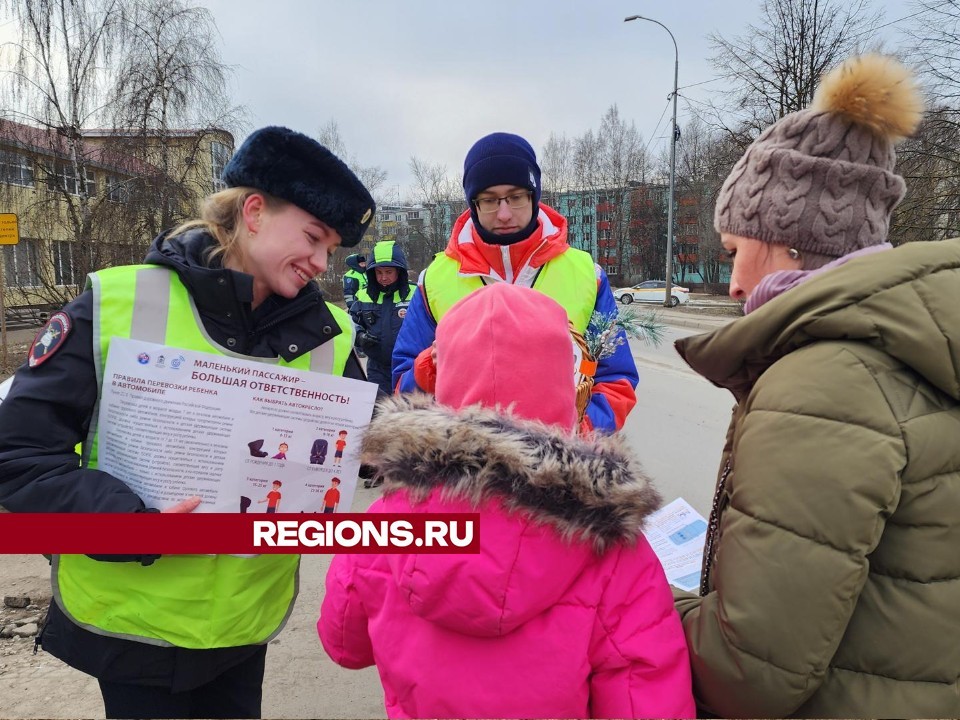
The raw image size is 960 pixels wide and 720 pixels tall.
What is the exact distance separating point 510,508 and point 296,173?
1.06m

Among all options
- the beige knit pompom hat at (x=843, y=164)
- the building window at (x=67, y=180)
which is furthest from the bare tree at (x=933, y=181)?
the building window at (x=67, y=180)

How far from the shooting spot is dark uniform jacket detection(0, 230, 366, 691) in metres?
1.33

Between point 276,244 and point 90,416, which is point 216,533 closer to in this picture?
point 90,416

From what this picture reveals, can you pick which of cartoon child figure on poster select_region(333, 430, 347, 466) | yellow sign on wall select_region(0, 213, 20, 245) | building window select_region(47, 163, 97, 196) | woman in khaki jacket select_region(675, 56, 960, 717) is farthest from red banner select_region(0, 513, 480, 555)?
building window select_region(47, 163, 97, 196)

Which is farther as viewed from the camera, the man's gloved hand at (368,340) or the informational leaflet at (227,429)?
the man's gloved hand at (368,340)

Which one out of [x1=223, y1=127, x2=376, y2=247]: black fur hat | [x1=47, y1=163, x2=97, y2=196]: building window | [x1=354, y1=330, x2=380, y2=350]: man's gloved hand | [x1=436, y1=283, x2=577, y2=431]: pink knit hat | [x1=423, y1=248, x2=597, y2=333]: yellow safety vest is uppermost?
[x1=47, y1=163, x2=97, y2=196]: building window

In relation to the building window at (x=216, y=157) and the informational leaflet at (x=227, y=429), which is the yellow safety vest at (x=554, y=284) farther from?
the building window at (x=216, y=157)

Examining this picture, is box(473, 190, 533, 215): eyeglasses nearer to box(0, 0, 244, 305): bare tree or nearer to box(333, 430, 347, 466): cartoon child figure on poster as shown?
box(333, 430, 347, 466): cartoon child figure on poster

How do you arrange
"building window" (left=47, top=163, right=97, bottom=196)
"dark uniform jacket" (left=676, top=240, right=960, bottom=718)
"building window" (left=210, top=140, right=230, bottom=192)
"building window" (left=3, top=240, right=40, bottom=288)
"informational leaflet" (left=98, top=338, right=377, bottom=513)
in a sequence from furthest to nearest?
"building window" (left=210, top=140, right=230, bottom=192) → "building window" (left=3, top=240, right=40, bottom=288) → "building window" (left=47, top=163, right=97, bottom=196) → "informational leaflet" (left=98, top=338, right=377, bottom=513) → "dark uniform jacket" (left=676, top=240, right=960, bottom=718)

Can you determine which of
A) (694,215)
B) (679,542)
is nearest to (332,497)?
(679,542)

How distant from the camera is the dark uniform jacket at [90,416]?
1.33m

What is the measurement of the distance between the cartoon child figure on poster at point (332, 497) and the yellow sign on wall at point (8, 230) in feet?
27.8

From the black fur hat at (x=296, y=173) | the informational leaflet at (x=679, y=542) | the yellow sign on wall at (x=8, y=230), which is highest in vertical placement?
the yellow sign on wall at (x=8, y=230)

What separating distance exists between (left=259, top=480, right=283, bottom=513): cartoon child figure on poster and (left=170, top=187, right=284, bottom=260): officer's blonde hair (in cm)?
61
